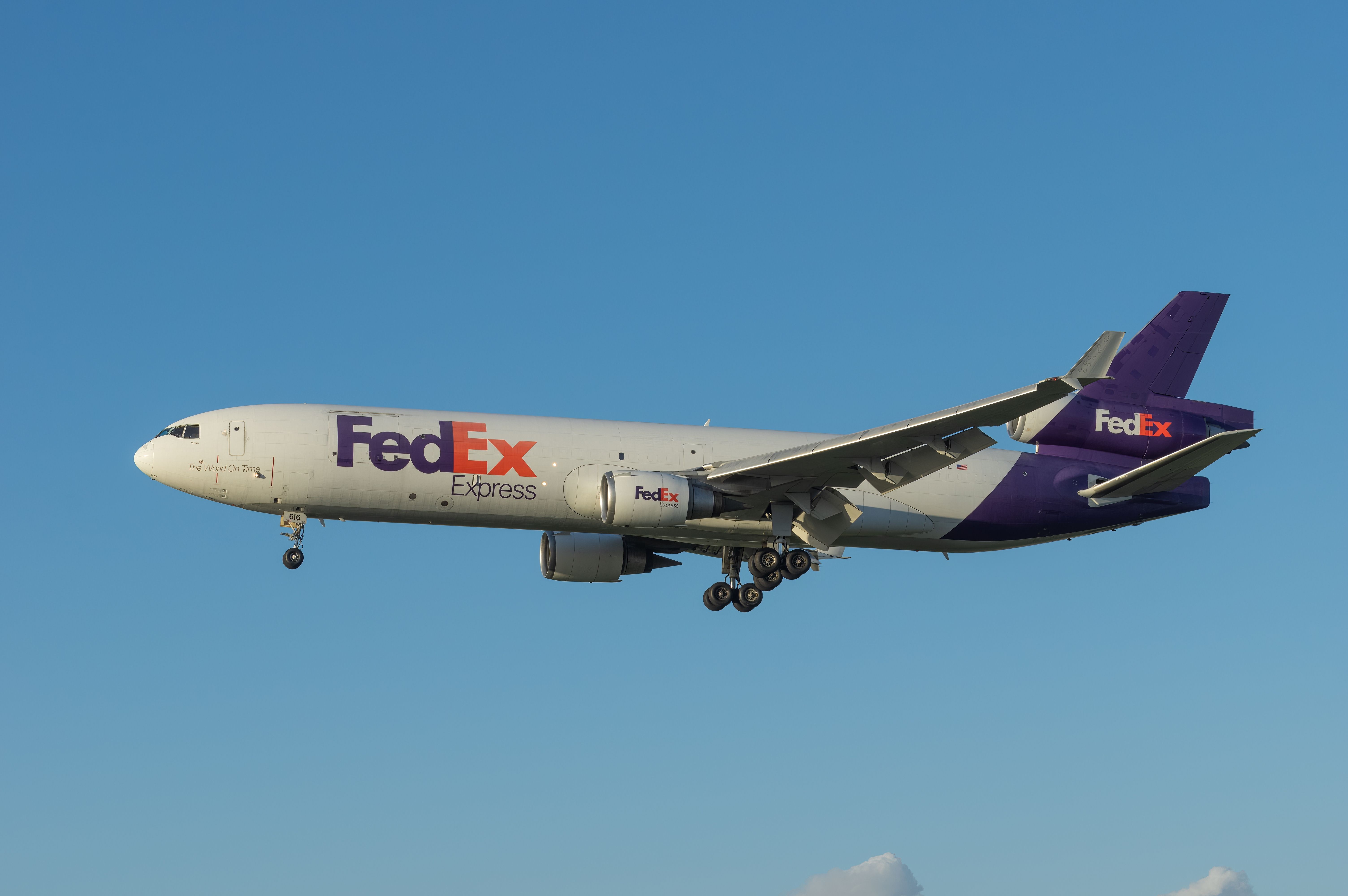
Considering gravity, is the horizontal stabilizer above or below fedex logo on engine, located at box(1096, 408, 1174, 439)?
below

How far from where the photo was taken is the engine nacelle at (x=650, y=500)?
44.1 m

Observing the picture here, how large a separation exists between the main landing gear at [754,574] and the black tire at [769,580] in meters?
0.01

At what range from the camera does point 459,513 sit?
46.1 meters

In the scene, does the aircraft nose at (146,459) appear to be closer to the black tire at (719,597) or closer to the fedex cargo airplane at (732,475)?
the fedex cargo airplane at (732,475)

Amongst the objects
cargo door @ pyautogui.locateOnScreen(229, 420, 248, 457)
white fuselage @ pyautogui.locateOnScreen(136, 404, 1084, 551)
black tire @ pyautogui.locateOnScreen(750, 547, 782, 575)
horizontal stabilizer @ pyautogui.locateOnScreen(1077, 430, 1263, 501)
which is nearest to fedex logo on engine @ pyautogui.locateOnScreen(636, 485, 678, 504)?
white fuselage @ pyautogui.locateOnScreen(136, 404, 1084, 551)

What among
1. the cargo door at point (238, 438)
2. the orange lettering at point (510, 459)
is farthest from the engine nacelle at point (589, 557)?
the cargo door at point (238, 438)

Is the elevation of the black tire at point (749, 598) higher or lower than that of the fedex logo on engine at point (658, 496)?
lower

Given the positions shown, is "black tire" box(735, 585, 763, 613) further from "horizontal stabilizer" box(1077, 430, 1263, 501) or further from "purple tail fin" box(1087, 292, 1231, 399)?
"purple tail fin" box(1087, 292, 1231, 399)

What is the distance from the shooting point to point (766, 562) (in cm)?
4866

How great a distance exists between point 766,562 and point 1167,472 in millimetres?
12711

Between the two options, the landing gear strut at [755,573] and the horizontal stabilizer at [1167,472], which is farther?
the landing gear strut at [755,573]

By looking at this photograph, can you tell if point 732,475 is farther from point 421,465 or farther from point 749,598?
point 421,465

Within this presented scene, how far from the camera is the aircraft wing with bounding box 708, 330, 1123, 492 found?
3597 centimetres

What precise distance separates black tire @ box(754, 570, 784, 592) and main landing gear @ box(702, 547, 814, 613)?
0.01 m
